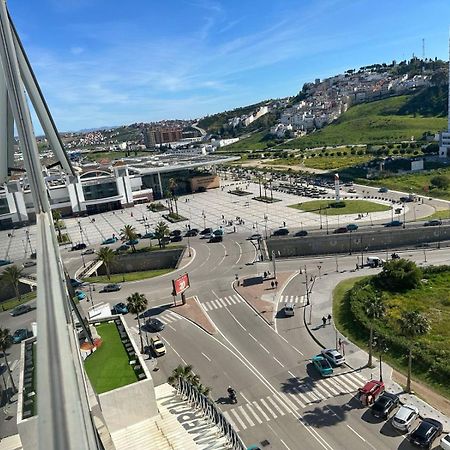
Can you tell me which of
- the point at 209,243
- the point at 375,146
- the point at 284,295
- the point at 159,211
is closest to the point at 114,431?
the point at 284,295

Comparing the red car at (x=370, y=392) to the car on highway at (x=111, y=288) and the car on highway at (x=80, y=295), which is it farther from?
the car on highway at (x=80, y=295)

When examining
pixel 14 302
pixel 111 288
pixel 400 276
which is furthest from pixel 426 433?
pixel 14 302

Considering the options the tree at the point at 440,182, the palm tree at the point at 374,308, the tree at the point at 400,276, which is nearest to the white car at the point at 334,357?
the palm tree at the point at 374,308

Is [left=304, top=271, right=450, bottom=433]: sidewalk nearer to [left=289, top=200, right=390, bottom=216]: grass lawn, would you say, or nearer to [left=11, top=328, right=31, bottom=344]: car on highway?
[left=11, top=328, right=31, bottom=344]: car on highway

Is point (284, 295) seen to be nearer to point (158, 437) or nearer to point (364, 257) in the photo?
point (364, 257)

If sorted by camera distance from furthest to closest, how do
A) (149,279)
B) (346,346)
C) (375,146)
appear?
(375,146), (149,279), (346,346)

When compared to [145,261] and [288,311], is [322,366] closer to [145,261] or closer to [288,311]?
[288,311]
